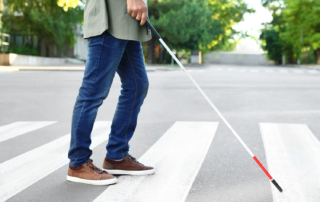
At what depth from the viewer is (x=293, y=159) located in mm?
3750

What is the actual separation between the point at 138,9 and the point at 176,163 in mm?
1385

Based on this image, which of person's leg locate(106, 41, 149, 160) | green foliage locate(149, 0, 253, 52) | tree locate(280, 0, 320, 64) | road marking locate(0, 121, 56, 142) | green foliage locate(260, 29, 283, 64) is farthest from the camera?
green foliage locate(260, 29, 283, 64)

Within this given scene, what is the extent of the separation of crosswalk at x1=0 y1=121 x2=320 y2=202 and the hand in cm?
121

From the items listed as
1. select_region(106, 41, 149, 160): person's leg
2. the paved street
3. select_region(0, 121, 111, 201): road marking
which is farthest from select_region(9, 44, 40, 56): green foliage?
select_region(106, 41, 149, 160): person's leg

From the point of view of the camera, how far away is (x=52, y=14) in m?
35.7

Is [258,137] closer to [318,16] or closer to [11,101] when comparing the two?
[11,101]

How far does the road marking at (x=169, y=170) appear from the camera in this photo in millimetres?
2750

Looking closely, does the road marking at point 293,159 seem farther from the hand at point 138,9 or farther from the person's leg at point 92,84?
the hand at point 138,9

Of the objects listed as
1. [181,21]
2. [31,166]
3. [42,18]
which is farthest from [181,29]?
[31,166]

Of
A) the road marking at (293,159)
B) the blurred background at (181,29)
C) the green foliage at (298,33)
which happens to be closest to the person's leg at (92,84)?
the road marking at (293,159)

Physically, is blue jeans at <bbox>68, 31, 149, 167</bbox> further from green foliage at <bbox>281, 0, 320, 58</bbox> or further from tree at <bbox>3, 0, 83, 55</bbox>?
green foliage at <bbox>281, 0, 320, 58</bbox>

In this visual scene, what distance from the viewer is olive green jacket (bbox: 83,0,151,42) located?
2943mm

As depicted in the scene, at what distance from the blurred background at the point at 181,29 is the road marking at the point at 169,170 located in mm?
12620

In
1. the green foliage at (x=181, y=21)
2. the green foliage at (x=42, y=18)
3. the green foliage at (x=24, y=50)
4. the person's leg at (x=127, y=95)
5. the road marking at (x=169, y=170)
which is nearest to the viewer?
the road marking at (x=169, y=170)
